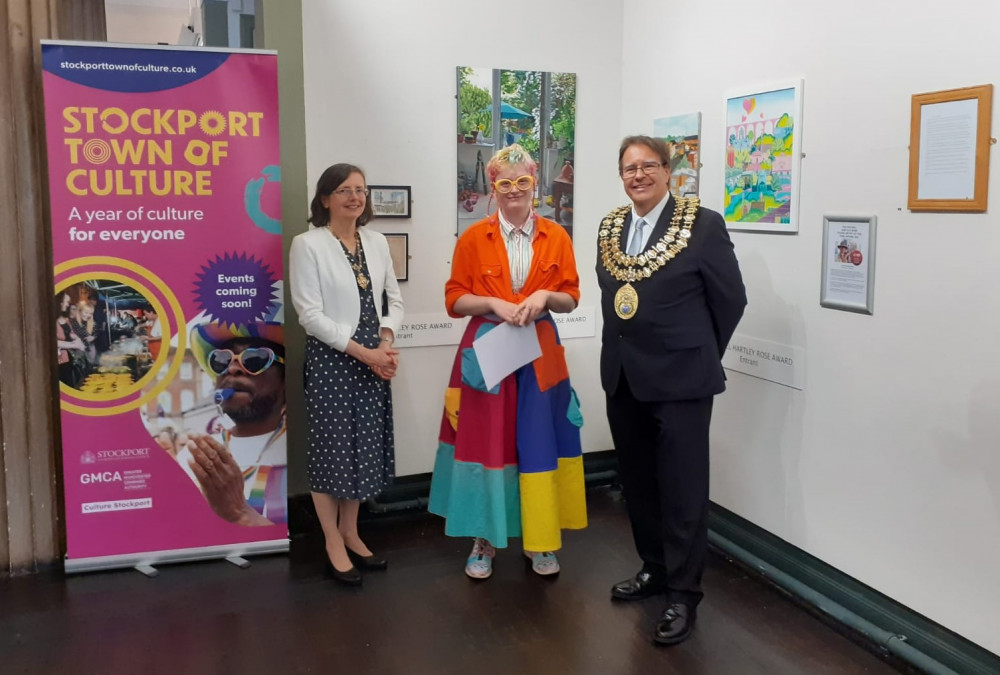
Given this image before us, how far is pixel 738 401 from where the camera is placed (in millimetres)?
3408

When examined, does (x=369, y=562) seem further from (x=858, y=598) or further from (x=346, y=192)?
(x=858, y=598)

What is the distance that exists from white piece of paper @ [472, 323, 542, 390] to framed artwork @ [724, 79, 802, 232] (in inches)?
39.2

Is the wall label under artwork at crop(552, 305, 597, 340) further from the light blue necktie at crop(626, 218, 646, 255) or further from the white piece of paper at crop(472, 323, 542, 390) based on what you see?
the light blue necktie at crop(626, 218, 646, 255)

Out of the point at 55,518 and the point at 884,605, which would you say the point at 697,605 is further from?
the point at 55,518

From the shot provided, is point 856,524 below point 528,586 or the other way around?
the other way around

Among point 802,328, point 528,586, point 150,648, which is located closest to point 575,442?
point 528,586

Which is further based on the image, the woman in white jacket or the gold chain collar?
the woman in white jacket

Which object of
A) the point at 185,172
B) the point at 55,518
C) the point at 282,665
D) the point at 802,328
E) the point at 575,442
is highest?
the point at 185,172

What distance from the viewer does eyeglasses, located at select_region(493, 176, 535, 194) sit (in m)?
3.00

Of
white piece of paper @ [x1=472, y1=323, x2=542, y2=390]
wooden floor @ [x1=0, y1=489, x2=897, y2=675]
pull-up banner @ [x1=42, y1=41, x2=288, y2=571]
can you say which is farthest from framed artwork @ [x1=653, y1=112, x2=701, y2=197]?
pull-up banner @ [x1=42, y1=41, x2=288, y2=571]

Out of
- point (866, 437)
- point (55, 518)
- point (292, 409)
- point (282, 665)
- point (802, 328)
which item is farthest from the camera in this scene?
point (292, 409)

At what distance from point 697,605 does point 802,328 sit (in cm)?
104

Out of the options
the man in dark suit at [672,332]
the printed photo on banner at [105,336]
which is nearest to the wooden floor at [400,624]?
the man in dark suit at [672,332]

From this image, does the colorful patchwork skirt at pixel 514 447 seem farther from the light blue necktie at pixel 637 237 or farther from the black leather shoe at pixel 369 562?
the light blue necktie at pixel 637 237
